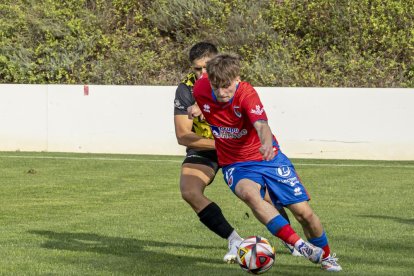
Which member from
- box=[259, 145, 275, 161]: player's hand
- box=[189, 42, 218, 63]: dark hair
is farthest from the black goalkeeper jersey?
box=[259, 145, 275, 161]: player's hand

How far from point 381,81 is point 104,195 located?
14.7m

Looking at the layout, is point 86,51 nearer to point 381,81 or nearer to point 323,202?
point 381,81

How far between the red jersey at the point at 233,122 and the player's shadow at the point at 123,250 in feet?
3.17

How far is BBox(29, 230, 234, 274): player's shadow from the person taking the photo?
28.1 ft

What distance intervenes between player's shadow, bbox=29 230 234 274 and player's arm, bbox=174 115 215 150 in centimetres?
102

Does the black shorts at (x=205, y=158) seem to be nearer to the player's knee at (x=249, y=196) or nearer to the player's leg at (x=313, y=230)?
the player's leg at (x=313, y=230)

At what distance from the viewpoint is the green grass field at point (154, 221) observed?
8633 mm

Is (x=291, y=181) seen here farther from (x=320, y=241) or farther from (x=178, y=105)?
(x=178, y=105)

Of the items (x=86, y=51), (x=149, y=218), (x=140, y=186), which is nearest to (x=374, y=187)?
(x=140, y=186)

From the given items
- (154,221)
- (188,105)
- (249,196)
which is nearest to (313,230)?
(249,196)

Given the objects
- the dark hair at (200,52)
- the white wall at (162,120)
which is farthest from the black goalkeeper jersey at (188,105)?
the white wall at (162,120)

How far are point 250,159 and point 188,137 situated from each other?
1359 mm

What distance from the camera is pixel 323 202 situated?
14.4m

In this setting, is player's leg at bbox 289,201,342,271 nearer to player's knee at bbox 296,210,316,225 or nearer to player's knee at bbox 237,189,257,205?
player's knee at bbox 296,210,316,225
